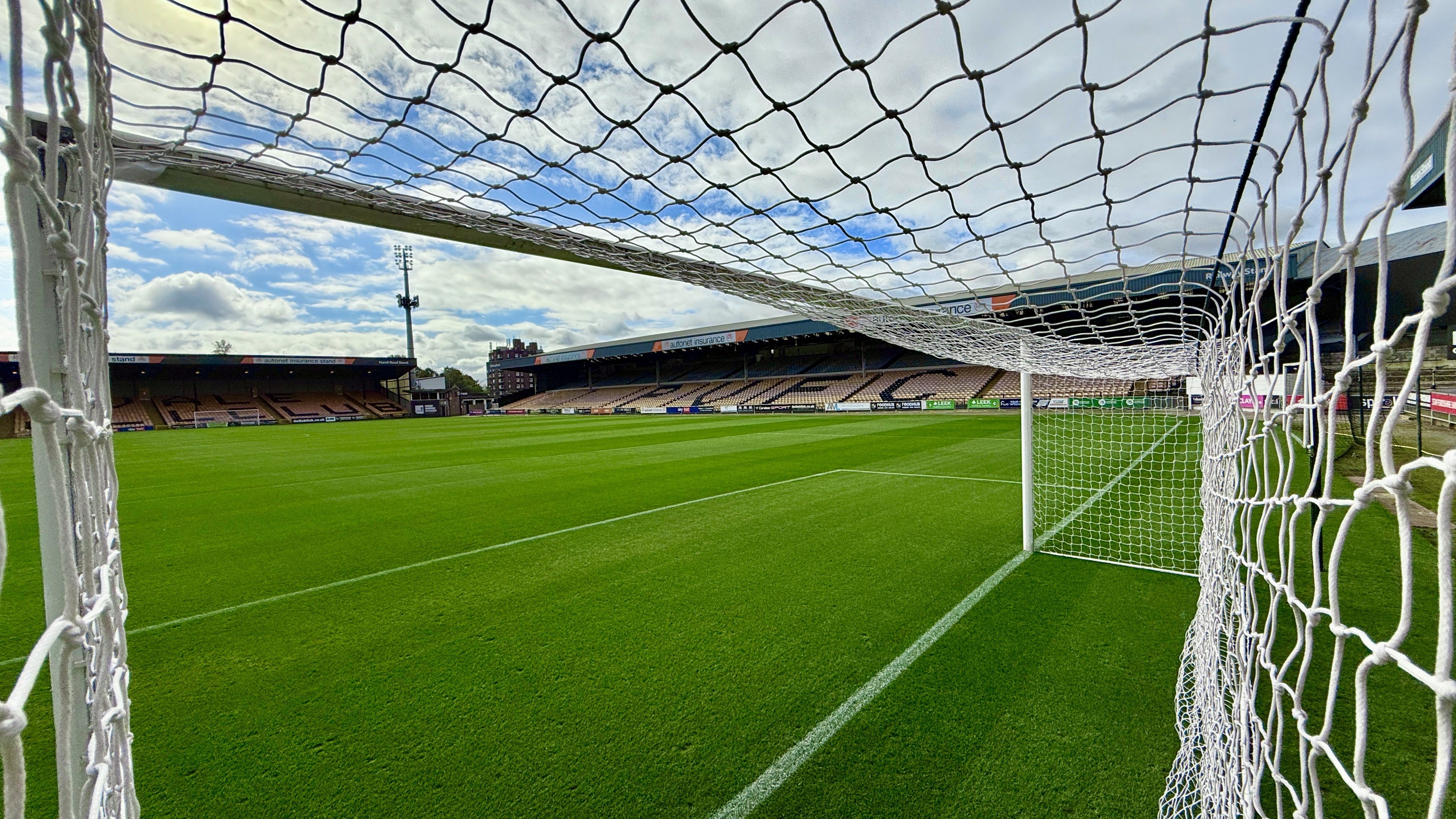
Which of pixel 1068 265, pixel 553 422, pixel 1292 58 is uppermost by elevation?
pixel 1292 58

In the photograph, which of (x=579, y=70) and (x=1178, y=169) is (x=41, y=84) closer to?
(x=579, y=70)

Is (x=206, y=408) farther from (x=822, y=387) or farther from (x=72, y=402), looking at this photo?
(x=72, y=402)

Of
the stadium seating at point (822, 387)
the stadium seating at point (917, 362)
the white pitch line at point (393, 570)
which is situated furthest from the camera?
the stadium seating at point (917, 362)

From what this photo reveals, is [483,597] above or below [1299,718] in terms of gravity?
below

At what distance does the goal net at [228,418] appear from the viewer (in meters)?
30.2

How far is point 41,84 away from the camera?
3.07ft

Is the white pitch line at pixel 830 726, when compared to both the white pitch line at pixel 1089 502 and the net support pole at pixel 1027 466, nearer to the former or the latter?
the net support pole at pixel 1027 466

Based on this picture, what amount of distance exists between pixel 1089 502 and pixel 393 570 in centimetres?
557

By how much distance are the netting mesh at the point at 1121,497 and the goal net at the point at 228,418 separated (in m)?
34.4

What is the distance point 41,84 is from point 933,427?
14825mm

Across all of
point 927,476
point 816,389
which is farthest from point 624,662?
point 816,389

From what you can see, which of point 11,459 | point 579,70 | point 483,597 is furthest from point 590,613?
point 11,459

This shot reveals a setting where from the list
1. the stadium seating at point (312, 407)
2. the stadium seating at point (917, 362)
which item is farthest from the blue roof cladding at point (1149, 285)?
the stadium seating at point (312, 407)

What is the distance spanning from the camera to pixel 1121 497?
5.57m
